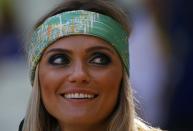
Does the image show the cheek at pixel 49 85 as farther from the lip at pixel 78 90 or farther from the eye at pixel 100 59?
the eye at pixel 100 59

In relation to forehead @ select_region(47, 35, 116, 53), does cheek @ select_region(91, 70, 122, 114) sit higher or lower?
lower

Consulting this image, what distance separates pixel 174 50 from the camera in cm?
573

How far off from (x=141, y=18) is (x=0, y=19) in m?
1.48

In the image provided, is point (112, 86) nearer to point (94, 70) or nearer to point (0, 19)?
point (94, 70)

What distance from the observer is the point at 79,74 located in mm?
3352

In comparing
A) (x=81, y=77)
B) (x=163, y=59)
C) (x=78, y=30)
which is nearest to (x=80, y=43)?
(x=78, y=30)

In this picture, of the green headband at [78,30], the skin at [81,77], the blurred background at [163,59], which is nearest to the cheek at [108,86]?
the skin at [81,77]

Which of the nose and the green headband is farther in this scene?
the green headband

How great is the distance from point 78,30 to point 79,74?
0.25 m

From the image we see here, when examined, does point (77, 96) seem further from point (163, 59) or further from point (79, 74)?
point (163, 59)

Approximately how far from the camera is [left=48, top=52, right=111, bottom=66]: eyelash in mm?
3441

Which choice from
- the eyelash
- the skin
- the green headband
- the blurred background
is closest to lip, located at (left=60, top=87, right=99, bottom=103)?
the skin

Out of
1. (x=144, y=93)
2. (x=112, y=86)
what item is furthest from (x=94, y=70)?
(x=144, y=93)

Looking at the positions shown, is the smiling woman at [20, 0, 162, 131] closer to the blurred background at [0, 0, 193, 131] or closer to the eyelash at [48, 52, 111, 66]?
the eyelash at [48, 52, 111, 66]
